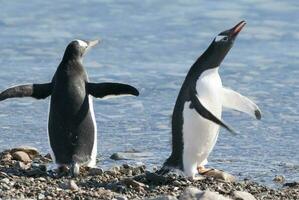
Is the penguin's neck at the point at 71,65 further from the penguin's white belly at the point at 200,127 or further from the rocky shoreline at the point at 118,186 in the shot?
the penguin's white belly at the point at 200,127

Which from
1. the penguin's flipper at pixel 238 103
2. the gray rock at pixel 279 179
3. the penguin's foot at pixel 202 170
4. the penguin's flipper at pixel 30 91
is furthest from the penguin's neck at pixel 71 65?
the gray rock at pixel 279 179

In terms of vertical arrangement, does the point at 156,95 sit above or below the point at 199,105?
below

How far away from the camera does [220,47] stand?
10023 mm

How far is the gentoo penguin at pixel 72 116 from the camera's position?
32.5 feet

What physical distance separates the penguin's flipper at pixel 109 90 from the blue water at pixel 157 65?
68 centimetres

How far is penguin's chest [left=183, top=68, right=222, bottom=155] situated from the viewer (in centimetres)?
962

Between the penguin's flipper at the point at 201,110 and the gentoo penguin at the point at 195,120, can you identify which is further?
the gentoo penguin at the point at 195,120

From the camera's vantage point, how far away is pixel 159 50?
15.0 meters

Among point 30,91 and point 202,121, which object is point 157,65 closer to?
point 30,91

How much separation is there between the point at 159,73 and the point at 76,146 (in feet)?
13.2

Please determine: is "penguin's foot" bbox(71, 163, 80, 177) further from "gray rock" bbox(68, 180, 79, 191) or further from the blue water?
the blue water

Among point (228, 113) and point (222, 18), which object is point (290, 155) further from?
point (222, 18)

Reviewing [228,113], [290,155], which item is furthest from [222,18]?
[290,155]


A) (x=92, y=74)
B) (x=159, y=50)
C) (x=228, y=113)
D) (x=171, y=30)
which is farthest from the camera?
(x=171, y=30)
